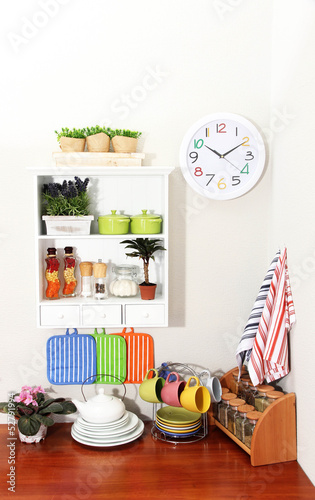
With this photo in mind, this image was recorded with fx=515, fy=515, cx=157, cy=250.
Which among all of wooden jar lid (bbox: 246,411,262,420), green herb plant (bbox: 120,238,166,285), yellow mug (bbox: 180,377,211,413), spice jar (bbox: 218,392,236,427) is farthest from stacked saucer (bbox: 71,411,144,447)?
green herb plant (bbox: 120,238,166,285)

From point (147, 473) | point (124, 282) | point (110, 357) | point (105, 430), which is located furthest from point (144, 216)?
point (147, 473)

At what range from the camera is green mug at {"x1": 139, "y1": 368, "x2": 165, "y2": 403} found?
6.67 ft

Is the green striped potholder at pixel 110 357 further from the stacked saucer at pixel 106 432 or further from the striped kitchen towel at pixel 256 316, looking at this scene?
the striped kitchen towel at pixel 256 316

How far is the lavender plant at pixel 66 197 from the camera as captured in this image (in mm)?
2004

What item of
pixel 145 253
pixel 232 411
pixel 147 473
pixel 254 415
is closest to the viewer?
pixel 147 473

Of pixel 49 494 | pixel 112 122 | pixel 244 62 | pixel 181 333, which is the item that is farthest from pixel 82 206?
pixel 49 494

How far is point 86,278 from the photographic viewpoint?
2113 mm

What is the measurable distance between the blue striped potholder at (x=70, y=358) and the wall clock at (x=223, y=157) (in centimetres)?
81

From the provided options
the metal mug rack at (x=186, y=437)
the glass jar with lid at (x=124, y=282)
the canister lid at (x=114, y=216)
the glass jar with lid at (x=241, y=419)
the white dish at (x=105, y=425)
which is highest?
the canister lid at (x=114, y=216)

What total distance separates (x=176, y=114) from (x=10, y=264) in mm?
930

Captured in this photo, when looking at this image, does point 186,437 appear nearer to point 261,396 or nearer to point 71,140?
point 261,396

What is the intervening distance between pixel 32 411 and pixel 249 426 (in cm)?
83

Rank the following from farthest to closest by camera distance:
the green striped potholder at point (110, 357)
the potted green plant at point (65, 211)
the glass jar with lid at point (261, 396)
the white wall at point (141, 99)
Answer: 1. the green striped potholder at point (110, 357)
2. the white wall at point (141, 99)
3. the potted green plant at point (65, 211)
4. the glass jar with lid at point (261, 396)

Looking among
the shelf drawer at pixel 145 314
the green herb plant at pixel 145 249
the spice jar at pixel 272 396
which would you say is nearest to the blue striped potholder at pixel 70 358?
the shelf drawer at pixel 145 314
